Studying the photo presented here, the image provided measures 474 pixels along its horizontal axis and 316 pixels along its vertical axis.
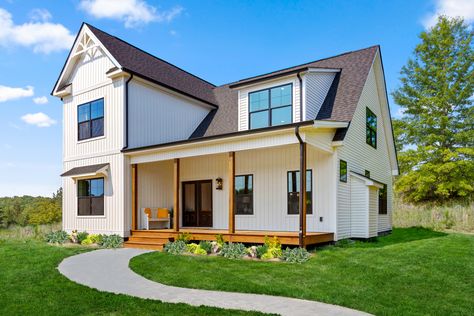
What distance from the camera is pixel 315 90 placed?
13273 millimetres

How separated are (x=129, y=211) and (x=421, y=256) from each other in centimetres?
953

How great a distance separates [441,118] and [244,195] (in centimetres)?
1696

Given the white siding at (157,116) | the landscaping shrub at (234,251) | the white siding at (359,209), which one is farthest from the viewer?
the white siding at (157,116)

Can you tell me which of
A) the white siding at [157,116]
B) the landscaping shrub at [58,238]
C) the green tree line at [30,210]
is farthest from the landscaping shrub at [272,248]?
the green tree line at [30,210]

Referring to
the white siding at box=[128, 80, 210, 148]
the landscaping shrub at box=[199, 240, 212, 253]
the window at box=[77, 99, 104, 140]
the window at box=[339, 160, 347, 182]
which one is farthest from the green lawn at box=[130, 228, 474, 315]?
the window at box=[77, 99, 104, 140]

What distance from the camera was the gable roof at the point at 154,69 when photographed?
14.8m

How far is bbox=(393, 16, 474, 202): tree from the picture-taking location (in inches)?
922

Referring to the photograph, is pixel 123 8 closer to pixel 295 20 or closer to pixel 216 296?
pixel 295 20

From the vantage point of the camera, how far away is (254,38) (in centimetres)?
1866

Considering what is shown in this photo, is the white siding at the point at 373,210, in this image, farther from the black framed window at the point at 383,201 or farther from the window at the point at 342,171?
the black framed window at the point at 383,201

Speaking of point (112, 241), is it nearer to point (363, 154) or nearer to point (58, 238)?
point (58, 238)

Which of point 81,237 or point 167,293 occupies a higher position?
point 167,293

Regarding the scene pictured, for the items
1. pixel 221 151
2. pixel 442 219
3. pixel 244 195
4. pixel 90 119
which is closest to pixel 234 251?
pixel 221 151

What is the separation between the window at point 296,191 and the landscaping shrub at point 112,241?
19.6ft
